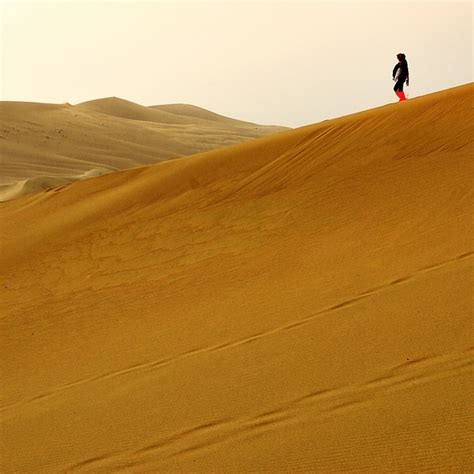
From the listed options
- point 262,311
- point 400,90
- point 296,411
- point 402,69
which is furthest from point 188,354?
point 400,90

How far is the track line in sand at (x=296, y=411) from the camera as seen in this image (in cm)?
421

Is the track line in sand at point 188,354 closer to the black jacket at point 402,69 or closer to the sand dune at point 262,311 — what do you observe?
the sand dune at point 262,311

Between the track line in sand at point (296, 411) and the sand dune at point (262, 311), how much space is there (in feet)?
0.04

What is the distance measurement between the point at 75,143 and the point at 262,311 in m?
30.1

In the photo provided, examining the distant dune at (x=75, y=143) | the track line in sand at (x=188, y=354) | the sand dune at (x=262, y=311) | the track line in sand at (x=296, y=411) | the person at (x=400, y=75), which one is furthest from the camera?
the distant dune at (x=75, y=143)

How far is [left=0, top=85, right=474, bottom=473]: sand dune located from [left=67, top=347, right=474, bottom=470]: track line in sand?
0.01 m

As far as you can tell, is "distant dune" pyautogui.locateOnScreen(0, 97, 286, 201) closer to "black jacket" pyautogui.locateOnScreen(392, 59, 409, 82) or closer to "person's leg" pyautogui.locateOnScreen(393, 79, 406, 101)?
"person's leg" pyautogui.locateOnScreen(393, 79, 406, 101)

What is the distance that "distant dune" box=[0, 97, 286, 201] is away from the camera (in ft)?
89.0

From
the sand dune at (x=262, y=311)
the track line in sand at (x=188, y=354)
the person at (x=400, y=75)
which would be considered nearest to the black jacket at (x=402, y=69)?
the person at (x=400, y=75)

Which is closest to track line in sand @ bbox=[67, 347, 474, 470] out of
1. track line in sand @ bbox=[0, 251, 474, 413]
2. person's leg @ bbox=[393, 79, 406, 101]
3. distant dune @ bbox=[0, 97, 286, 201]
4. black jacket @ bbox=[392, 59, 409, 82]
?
track line in sand @ bbox=[0, 251, 474, 413]

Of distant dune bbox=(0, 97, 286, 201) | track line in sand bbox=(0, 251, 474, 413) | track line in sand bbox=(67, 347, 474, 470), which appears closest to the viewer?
track line in sand bbox=(67, 347, 474, 470)

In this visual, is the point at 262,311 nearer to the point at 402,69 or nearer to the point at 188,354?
the point at 188,354

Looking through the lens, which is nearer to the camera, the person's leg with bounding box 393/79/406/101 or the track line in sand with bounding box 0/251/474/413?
the track line in sand with bounding box 0/251/474/413

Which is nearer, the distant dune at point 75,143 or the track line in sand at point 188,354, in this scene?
the track line in sand at point 188,354
